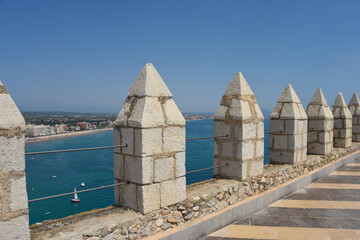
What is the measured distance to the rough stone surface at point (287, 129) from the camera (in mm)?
5914

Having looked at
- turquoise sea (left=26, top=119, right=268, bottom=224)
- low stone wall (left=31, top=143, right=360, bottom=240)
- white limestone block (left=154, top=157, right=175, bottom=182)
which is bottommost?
turquoise sea (left=26, top=119, right=268, bottom=224)

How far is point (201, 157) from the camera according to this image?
146ft

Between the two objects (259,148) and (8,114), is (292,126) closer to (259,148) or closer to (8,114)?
(259,148)

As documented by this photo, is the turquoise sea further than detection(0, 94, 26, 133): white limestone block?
Yes

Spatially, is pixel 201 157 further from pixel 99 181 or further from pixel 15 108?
pixel 15 108

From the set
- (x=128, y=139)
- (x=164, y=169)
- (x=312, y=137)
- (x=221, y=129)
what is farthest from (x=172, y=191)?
(x=312, y=137)

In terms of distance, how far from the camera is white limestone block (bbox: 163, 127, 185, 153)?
11.0 ft

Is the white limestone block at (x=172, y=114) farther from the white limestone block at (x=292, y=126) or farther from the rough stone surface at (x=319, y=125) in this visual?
the rough stone surface at (x=319, y=125)

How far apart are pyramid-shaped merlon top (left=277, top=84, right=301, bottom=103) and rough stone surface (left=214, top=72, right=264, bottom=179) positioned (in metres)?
1.50

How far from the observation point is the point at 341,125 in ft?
29.5

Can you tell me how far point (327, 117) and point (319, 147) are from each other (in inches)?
33.0

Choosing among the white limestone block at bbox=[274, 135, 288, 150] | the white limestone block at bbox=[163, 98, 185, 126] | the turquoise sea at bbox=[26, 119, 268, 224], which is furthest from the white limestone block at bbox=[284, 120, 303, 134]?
the turquoise sea at bbox=[26, 119, 268, 224]

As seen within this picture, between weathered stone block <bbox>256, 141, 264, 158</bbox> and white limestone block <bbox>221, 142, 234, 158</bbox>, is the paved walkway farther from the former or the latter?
white limestone block <bbox>221, 142, 234, 158</bbox>

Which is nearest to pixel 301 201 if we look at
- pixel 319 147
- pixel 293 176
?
pixel 293 176
